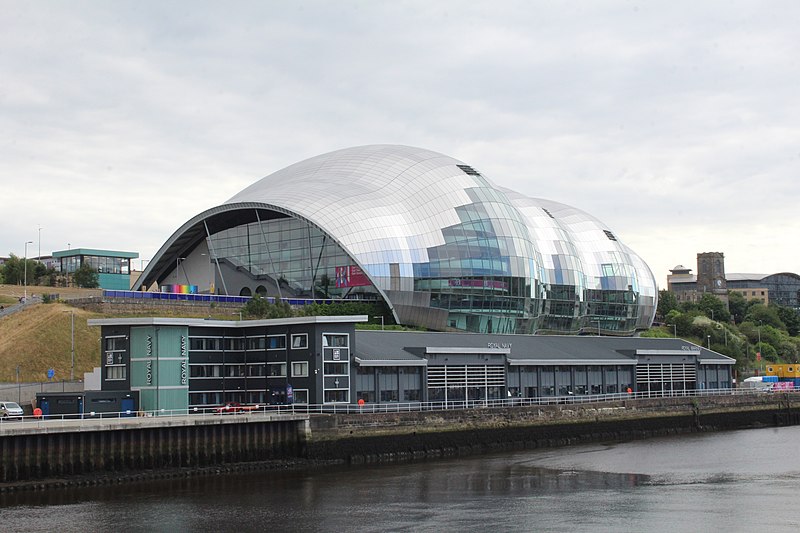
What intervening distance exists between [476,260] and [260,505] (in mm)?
55597

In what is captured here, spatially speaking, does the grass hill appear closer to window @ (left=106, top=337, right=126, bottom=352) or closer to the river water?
window @ (left=106, top=337, right=126, bottom=352)

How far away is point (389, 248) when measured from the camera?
314ft

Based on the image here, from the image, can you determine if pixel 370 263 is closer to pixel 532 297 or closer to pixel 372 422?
pixel 532 297

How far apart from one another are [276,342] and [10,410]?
16390 mm

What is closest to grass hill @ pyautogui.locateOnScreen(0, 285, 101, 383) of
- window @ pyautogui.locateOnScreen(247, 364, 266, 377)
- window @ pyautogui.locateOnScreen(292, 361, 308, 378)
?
window @ pyautogui.locateOnScreen(247, 364, 266, 377)

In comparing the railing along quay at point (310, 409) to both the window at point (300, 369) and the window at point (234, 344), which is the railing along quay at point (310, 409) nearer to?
the window at point (300, 369)

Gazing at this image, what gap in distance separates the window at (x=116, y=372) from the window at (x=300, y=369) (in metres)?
10.3

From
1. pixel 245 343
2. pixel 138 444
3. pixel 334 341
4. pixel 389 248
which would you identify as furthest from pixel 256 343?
pixel 389 248

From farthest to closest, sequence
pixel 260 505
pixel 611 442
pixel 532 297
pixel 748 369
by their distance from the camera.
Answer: pixel 748 369, pixel 532 297, pixel 611 442, pixel 260 505

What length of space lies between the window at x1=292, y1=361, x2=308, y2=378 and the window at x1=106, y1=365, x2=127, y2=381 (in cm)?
1028

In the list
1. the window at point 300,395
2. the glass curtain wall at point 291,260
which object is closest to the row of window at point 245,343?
the window at point 300,395

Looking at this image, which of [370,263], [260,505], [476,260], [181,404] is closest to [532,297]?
Result: [476,260]

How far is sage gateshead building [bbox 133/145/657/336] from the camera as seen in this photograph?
315 feet

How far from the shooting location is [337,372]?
66.6 meters
